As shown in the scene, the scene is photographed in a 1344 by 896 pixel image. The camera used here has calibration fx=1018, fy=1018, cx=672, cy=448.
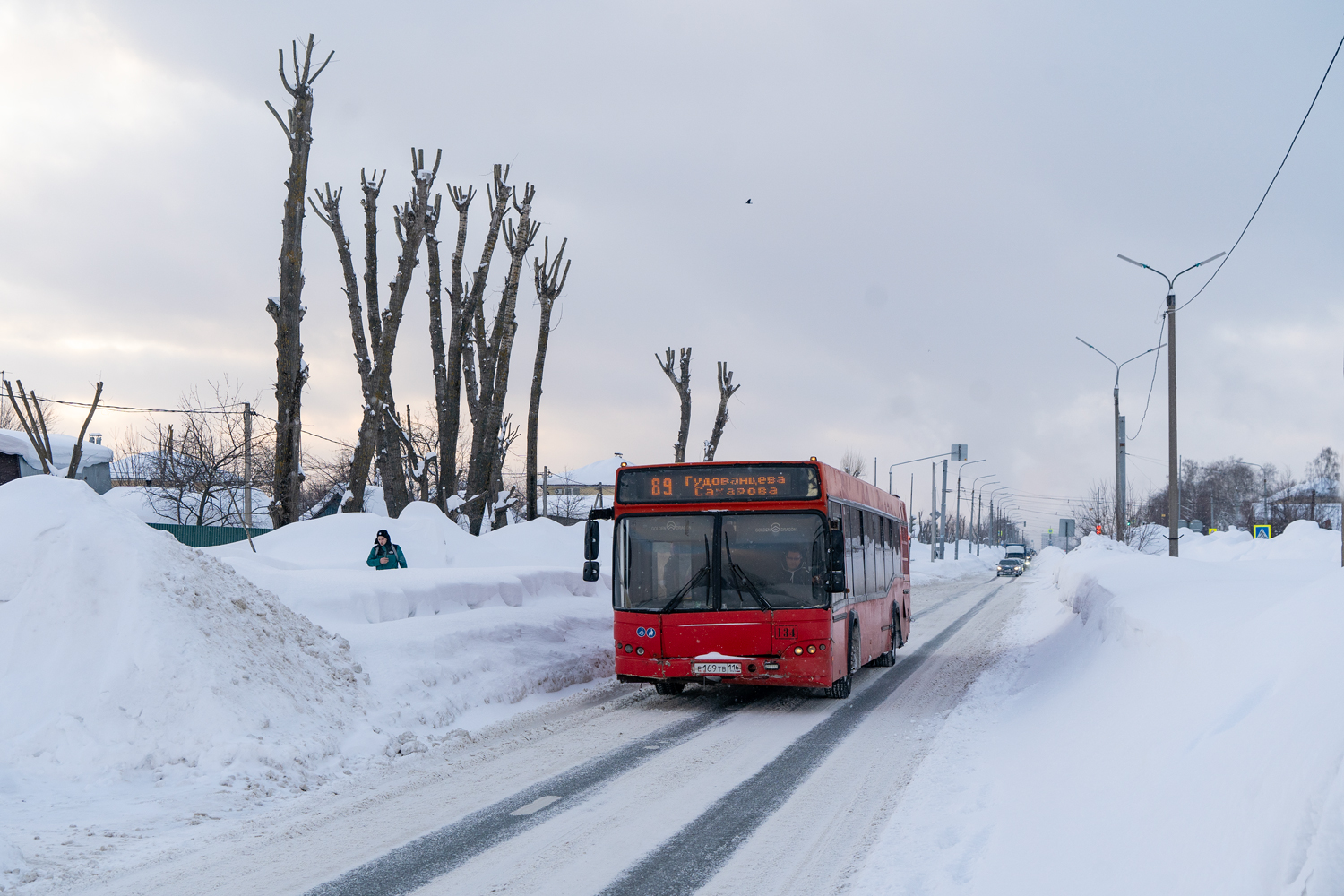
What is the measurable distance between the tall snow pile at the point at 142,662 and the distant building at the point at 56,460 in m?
16.6

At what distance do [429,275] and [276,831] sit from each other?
2506 cm

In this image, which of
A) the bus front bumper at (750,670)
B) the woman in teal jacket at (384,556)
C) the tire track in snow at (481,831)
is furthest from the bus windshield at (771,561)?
the woman in teal jacket at (384,556)

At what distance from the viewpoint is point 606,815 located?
7.04 metres

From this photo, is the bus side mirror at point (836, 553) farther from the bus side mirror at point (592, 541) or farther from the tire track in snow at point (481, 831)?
the tire track in snow at point (481, 831)

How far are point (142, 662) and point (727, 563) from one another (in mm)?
6294

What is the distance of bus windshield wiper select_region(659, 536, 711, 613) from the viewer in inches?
480

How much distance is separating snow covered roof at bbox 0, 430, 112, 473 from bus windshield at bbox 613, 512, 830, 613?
65.6ft

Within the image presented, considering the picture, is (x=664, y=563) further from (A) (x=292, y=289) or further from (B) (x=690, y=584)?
(A) (x=292, y=289)

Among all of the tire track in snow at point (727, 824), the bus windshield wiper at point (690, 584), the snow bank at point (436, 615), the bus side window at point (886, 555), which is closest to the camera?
the tire track in snow at point (727, 824)

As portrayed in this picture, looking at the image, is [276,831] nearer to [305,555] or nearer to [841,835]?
[841,835]

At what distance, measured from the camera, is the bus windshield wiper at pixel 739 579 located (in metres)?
12.0

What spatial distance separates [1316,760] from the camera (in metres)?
4.12

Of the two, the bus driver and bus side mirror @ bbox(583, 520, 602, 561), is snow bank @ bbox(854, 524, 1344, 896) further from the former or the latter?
bus side mirror @ bbox(583, 520, 602, 561)

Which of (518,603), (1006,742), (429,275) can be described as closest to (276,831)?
(1006,742)
